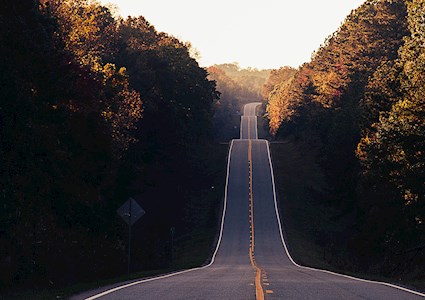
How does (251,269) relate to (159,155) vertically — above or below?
below

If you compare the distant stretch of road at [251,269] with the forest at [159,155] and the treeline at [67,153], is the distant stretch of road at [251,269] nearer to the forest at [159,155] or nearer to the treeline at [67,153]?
the forest at [159,155]

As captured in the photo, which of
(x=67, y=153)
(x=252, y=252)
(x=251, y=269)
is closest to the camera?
(x=251, y=269)

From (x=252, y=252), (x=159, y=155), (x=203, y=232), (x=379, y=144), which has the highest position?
(x=159, y=155)

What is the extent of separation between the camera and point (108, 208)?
52.9 meters

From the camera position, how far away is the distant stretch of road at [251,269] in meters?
18.6

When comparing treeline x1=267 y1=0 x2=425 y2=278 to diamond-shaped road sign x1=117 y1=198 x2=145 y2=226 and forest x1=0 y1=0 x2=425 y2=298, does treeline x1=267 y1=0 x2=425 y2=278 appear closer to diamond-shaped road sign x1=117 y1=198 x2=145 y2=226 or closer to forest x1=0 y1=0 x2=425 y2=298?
forest x1=0 y1=0 x2=425 y2=298

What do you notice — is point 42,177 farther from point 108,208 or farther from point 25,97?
point 108,208

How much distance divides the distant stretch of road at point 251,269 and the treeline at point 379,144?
6.31m

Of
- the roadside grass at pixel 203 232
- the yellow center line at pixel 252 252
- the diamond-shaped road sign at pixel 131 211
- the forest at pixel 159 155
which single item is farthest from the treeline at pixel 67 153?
the yellow center line at pixel 252 252

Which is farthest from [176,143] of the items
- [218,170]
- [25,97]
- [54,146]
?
[25,97]

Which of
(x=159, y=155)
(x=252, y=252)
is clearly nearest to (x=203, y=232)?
(x=252, y=252)

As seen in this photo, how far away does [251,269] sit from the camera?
35969 millimetres

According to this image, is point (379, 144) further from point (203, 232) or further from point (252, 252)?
point (203, 232)

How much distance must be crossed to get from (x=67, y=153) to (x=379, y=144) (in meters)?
17.8
